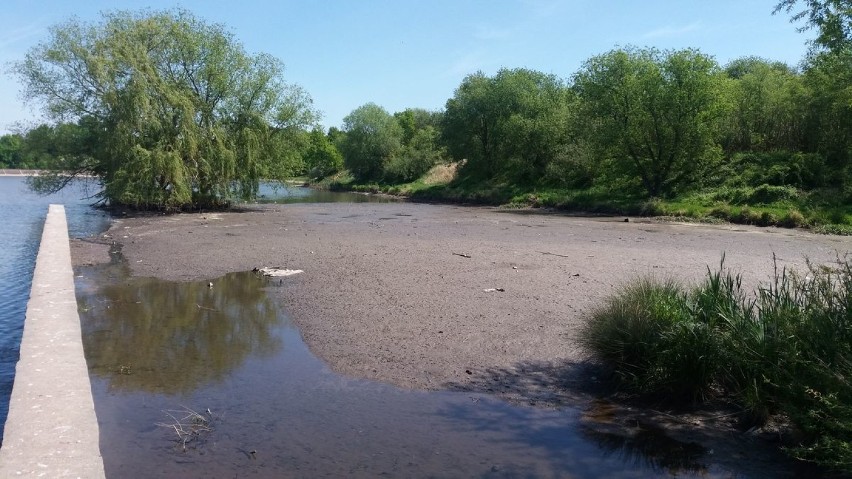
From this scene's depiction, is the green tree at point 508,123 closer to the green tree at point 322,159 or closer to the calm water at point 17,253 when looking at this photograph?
the calm water at point 17,253

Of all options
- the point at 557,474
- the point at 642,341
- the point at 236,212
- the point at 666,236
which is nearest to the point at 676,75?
the point at 666,236

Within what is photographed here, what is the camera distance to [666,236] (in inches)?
979

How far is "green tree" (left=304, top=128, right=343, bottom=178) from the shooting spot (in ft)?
327

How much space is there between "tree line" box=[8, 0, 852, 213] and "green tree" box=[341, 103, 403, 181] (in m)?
33.8

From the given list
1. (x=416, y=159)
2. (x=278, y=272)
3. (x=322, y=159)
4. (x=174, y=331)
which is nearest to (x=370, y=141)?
(x=416, y=159)

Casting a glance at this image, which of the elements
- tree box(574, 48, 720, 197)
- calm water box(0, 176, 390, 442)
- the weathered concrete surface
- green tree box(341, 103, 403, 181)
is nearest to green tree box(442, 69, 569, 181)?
tree box(574, 48, 720, 197)

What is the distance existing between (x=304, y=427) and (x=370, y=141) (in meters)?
74.4

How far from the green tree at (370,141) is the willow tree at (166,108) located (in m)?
39.1

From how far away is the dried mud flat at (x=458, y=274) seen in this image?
26.8 ft

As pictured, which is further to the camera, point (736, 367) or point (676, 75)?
point (676, 75)

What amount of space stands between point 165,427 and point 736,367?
19.3 ft

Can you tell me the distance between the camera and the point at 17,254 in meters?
18.5

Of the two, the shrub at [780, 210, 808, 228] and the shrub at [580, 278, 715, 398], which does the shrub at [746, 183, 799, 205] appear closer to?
the shrub at [780, 210, 808, 228]

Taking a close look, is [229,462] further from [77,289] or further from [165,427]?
[77,289]
